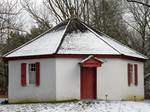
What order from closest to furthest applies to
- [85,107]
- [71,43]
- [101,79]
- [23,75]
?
[85,107] → [101,79] → [71,43] → [23,75]

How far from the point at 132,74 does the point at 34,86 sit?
7106 mm

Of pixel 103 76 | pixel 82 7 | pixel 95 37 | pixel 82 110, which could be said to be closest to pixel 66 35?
pixel 95 37

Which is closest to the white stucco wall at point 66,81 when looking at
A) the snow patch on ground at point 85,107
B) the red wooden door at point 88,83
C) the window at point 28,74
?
the window at point 28,74

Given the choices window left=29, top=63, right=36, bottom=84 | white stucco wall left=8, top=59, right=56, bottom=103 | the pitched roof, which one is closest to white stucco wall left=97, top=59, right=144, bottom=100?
→ the pitched roof

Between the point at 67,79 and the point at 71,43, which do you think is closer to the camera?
the point at 67,79

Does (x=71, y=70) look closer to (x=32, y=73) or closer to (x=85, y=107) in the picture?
(x=32, y=73)

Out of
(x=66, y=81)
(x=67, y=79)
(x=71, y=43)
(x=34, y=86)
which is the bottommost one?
(x=34, y=86)

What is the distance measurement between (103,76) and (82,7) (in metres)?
23.1

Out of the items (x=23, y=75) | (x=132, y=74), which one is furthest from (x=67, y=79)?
(x=132, y=74)

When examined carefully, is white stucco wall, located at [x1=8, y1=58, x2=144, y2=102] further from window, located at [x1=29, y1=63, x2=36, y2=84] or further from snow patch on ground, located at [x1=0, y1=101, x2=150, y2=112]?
snow patch on ground, located at [x1=0, y1=101, x2=150, y2=112]

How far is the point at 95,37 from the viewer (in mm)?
30266

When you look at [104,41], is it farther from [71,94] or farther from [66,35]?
[71,94]

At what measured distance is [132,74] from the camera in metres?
30.9

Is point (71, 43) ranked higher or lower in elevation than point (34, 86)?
higher
